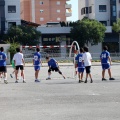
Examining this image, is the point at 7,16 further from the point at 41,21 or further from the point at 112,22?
the point at 41,21

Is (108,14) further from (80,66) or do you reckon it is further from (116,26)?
(80,66)

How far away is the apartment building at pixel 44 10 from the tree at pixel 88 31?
37.6 m

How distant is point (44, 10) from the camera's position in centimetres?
11388

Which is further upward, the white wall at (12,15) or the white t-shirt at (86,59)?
the white wall at (12,15)

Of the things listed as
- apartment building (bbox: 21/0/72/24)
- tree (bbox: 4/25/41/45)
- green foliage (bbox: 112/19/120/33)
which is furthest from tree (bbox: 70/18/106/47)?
apartment building (bbox: 21/0/72/24)

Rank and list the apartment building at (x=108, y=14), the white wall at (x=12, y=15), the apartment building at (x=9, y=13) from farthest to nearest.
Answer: the apartment building at (x=108, y=14), the white wall at (x=12, y=15), the apartment building at (x=9, y=13)

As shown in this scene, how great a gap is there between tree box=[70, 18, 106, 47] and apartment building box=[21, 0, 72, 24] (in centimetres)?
3763

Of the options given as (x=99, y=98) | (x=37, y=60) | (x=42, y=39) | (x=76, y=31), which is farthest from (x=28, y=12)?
(x=99, y=98)

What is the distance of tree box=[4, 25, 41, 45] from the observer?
7081 cm

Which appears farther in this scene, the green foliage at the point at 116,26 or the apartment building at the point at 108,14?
the apartment building at the point at 108,14

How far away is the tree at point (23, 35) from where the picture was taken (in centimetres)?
7081

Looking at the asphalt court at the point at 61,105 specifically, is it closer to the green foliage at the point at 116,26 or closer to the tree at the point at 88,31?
the tree at the point at 88,31

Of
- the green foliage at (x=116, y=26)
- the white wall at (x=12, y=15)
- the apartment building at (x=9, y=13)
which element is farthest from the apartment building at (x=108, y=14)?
the apartment building at (x=9, y=13)

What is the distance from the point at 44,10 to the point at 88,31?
136ft
